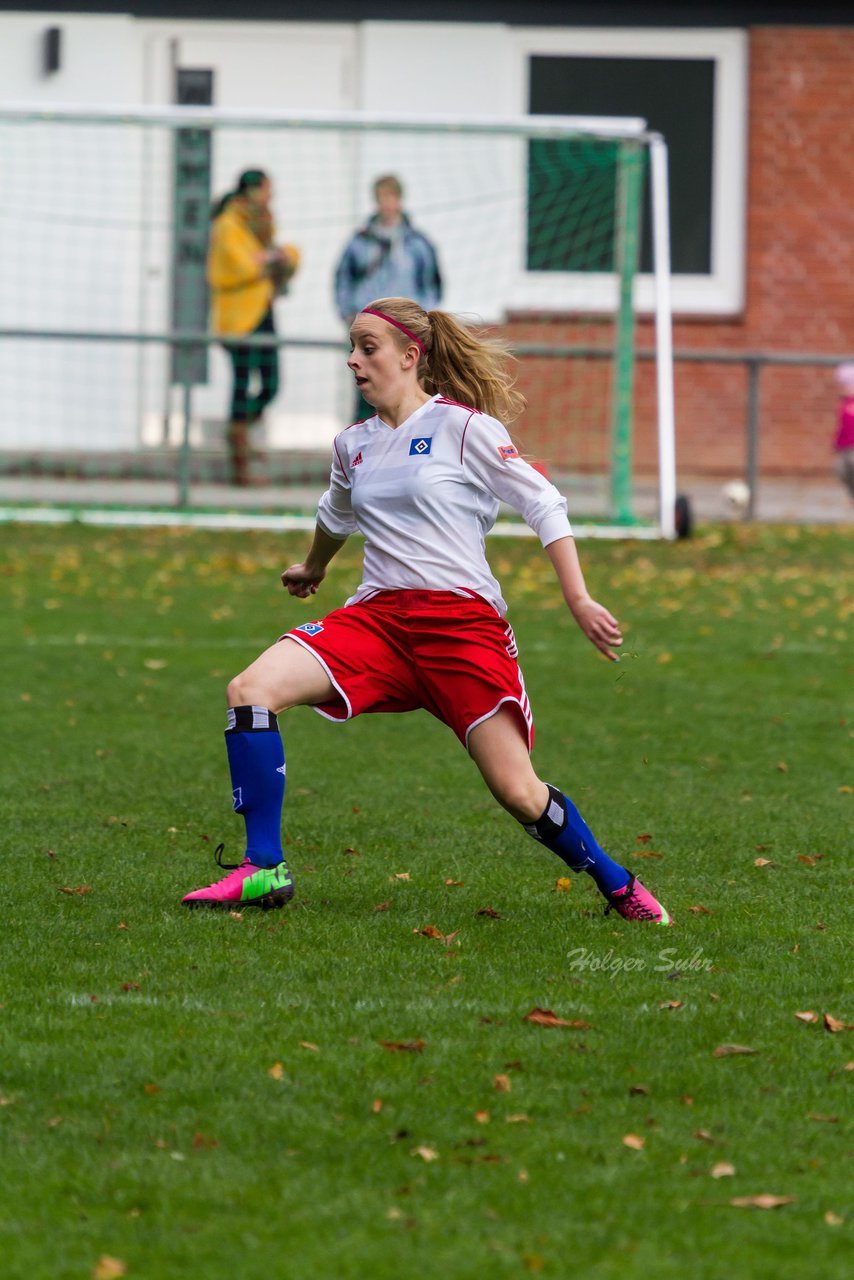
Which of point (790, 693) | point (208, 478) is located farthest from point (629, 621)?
point (208, 478)

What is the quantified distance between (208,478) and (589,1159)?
12.9 m

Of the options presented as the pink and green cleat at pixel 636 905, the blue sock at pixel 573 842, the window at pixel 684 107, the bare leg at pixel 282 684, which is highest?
the window at pixel 684 107

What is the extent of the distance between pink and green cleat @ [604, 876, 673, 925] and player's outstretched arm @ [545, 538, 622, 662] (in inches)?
24.1

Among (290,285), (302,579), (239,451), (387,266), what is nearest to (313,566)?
(302,579)

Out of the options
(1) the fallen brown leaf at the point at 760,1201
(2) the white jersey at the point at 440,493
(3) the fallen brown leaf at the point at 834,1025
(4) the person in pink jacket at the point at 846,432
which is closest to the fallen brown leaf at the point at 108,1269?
(1) the fallen brown leaf at the point at 760,1201

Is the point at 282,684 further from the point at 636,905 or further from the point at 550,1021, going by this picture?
the point at 550,1021

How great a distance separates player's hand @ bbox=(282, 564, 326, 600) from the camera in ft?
18.1

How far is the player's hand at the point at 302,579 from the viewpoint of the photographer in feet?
18.1

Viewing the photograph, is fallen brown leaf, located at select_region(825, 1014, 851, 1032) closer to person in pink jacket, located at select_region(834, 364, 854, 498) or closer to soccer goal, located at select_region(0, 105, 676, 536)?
person in pink jacket, located at select_region(834, 364, 854, 498)

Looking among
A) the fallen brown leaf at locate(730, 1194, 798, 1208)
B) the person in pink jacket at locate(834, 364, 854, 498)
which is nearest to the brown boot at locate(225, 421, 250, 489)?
the person in pink jacket at locate(834, 364, 854, 498)

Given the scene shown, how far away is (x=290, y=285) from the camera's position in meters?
18.1

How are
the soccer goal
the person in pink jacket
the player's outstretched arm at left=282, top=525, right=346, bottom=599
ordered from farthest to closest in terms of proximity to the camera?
the soccer goal
the person in pink jacket
the player's outstretched arm at left=282, top=525, right=346, bottom=599

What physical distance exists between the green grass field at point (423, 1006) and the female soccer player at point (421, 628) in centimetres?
21

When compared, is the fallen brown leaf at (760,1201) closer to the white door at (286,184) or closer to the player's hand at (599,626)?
the player's hand at (599,626)
